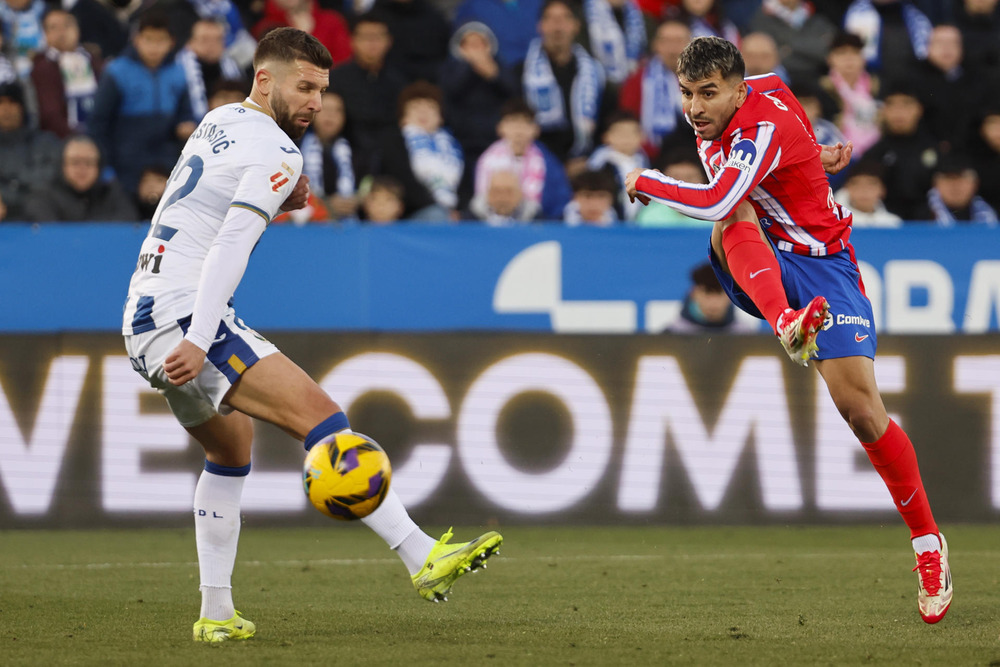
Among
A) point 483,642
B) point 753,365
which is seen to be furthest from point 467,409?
point 483,642

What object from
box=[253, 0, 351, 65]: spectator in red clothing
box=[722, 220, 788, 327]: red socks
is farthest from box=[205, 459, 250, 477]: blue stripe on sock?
box=[253, 0, 351, 65]: spectator in red clothing

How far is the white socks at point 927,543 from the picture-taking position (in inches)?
225

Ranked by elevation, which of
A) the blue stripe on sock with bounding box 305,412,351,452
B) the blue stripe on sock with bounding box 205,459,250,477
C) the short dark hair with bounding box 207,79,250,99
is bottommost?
the blue stripe on sock with bounding box 205,459,250,477

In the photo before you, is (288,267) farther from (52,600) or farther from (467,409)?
(52,600)

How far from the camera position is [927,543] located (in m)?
5.73

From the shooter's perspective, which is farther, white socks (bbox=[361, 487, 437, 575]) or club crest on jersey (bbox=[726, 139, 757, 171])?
club crest on jersey (bbox=[726, 139, 757, 171])

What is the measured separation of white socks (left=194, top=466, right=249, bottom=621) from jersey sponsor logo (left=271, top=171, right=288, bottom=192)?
1191 millimetres

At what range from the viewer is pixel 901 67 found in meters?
13.2

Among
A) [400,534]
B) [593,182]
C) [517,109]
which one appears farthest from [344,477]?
[517,109]

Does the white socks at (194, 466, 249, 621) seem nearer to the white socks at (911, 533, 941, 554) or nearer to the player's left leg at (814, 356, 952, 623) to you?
the player's left leg at (814, 356, 952, 623)

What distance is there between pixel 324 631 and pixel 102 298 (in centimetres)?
503

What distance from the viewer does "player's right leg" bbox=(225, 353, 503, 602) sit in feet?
16.1

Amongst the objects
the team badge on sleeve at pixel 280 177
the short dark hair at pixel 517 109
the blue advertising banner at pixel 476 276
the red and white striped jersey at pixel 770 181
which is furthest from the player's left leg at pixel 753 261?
the short dark hair at pixel 517 109

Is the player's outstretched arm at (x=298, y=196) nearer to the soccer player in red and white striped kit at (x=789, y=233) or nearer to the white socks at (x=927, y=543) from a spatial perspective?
the soccer player in red and white striped kit at (x=789, y=233)
